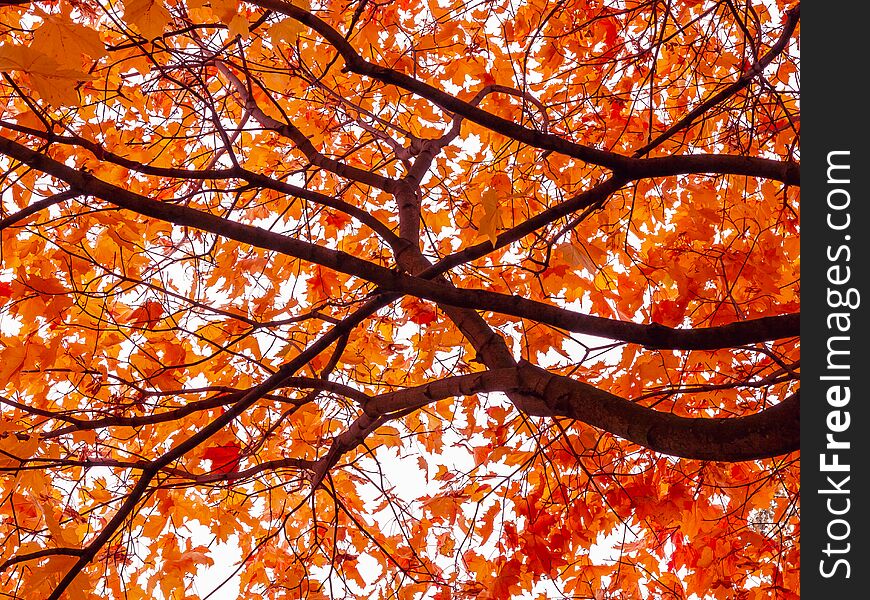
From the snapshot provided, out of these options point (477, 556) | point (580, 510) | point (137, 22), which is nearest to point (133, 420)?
point (137, 22)

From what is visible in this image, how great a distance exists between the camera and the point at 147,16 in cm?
144

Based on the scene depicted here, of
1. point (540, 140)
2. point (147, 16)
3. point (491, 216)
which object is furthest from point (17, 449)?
point (540, 140)

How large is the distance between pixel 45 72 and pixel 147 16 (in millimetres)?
316

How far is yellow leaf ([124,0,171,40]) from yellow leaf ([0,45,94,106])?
22cm

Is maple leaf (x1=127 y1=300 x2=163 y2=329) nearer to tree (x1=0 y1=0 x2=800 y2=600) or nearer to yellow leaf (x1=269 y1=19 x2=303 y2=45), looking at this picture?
tree (x1=0 y1=0 x2=800 y2=600)

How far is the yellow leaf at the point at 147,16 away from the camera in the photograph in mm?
1424

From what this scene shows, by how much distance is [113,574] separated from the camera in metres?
2.82

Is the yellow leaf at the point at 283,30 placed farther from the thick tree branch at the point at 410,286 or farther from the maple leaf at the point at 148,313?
the maple leaf at the point at 148,313

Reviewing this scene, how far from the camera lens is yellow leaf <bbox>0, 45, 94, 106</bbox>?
3.77ft

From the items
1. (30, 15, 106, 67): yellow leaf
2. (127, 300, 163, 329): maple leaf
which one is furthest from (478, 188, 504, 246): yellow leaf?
(127, 300, 163, 329): maple leaf

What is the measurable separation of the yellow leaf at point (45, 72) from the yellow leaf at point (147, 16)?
22 centimetres
